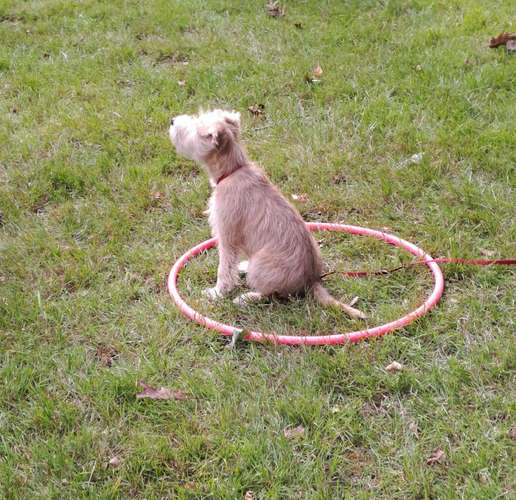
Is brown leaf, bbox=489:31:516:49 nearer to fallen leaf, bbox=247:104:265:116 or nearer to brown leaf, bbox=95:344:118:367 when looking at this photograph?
fallen leaf, bbox=247:104:265:116

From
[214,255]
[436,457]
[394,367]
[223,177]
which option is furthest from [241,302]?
[436,457]

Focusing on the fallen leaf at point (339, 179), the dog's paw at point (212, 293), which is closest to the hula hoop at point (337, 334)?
the dog's paw at point (212, 293)

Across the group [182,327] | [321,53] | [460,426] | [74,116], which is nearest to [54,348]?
[182,327]

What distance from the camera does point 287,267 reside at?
13.1 ft

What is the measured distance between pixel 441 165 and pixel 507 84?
5.24ft

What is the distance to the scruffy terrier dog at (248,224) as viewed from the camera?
4020 mm

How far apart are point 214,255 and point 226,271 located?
55 cm

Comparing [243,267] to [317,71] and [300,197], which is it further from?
[317,71]

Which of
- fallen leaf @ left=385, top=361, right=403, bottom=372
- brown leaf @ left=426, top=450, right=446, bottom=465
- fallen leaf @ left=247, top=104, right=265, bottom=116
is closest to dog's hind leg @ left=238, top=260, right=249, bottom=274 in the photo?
fallen leaf @ left=385, top=361, right=403, bottom=372

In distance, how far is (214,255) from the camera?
4797 millimetres

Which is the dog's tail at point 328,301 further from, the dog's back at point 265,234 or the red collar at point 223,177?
the red collar at point 223,177

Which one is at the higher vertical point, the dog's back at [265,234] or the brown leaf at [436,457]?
the dog's back at [265,234]

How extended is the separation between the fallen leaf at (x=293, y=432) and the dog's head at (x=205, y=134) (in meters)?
1.82

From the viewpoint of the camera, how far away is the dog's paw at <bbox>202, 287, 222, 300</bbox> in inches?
171
